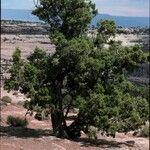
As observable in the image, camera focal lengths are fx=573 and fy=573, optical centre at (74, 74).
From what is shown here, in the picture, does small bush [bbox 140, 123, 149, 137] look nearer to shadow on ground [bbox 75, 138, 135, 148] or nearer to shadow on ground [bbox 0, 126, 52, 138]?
shadow on ground [bbox 75, 138, 135, 148]

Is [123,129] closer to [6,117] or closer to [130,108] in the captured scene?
[130,108]

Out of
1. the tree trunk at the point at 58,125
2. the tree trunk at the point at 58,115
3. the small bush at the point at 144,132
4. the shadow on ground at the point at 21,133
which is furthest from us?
the small bush at the point at 144,132

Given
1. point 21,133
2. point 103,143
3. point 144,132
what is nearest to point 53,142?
point 21,133

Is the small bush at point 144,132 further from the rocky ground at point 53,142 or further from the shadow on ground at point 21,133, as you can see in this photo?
the shadow on ground at point 21,133

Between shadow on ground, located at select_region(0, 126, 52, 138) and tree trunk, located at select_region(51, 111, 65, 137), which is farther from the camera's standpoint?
tree trunk, located at select_region(51, 111, 65, 137)

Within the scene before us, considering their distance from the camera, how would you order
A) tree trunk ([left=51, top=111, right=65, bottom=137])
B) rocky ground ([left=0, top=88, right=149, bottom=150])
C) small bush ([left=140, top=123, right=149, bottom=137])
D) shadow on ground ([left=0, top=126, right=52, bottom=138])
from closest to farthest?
1. rocky ground ([left=0, top=88, right=149, bottom=150])
2. shadow on ground ([left=0, top=126, right=52, bottom=138])
3. tree trunk ([left=51, top=111, right=65, bottom=137])
4. small bush ([left=140, top=123, right=149, bottom=137])

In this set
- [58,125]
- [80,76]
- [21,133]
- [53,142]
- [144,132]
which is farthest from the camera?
[144,132]

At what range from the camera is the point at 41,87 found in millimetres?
26391

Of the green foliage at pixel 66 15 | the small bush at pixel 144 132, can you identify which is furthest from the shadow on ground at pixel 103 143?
the green foliage at pixel 66 15

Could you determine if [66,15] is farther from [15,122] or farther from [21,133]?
[15,122]

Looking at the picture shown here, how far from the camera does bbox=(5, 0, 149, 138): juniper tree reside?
2558 cm

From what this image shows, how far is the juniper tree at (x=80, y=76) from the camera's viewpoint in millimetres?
25578

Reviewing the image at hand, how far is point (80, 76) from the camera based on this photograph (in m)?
26.7

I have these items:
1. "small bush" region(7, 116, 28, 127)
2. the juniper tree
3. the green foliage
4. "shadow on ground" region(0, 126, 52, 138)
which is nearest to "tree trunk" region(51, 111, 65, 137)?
Answer: the juniper tree
